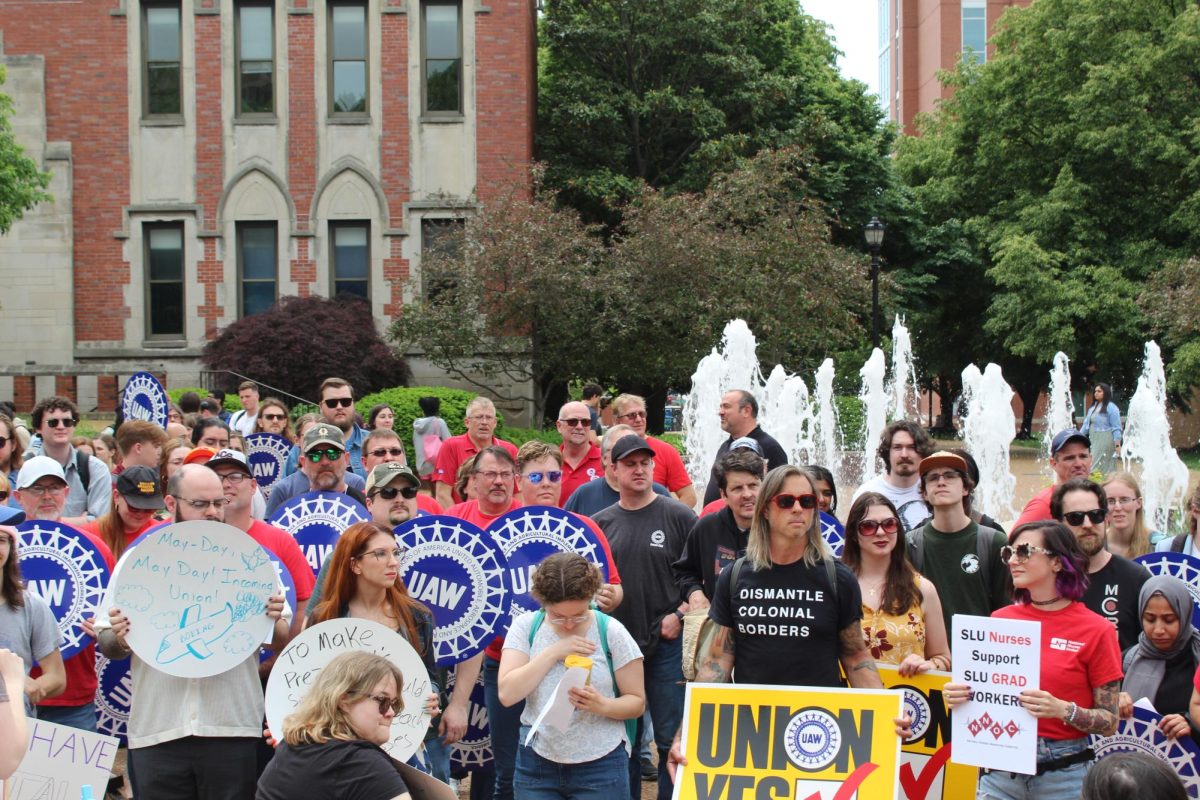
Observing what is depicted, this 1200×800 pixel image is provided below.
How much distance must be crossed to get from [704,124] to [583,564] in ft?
87.2

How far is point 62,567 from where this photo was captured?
6395mm

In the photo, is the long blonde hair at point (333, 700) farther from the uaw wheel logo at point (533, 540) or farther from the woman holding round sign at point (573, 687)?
the uaw wheel logo at point (533, 540)

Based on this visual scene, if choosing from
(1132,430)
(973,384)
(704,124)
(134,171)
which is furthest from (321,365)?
(1132,430)

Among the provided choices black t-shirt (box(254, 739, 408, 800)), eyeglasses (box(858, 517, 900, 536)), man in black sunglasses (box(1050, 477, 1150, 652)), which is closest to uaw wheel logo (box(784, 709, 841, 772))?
eyeglasses (box(858, 517, 900, 536))

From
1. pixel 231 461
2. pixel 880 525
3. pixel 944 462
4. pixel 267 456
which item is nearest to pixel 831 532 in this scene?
pixel 944 462

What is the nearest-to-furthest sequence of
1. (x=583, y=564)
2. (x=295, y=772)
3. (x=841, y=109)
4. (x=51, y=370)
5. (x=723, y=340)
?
(x=295, y=772), (x=583, y=564), (x=723, y=340), (x=51, y=370), (x=841, y=109)

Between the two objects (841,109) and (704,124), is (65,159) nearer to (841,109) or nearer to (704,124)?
(704,124)

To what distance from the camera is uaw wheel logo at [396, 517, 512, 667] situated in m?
6.24

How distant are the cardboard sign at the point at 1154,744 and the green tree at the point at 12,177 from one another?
23.2m

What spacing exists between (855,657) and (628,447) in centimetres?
205

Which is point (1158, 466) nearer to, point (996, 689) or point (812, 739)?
point (996, 689)

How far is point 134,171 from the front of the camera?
2836 centimetres

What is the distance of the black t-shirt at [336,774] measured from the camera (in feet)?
13.1

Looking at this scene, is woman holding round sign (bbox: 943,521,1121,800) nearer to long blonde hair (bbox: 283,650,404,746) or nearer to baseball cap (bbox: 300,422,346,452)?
long blonde hair (bbox: 283,650,404,746)
